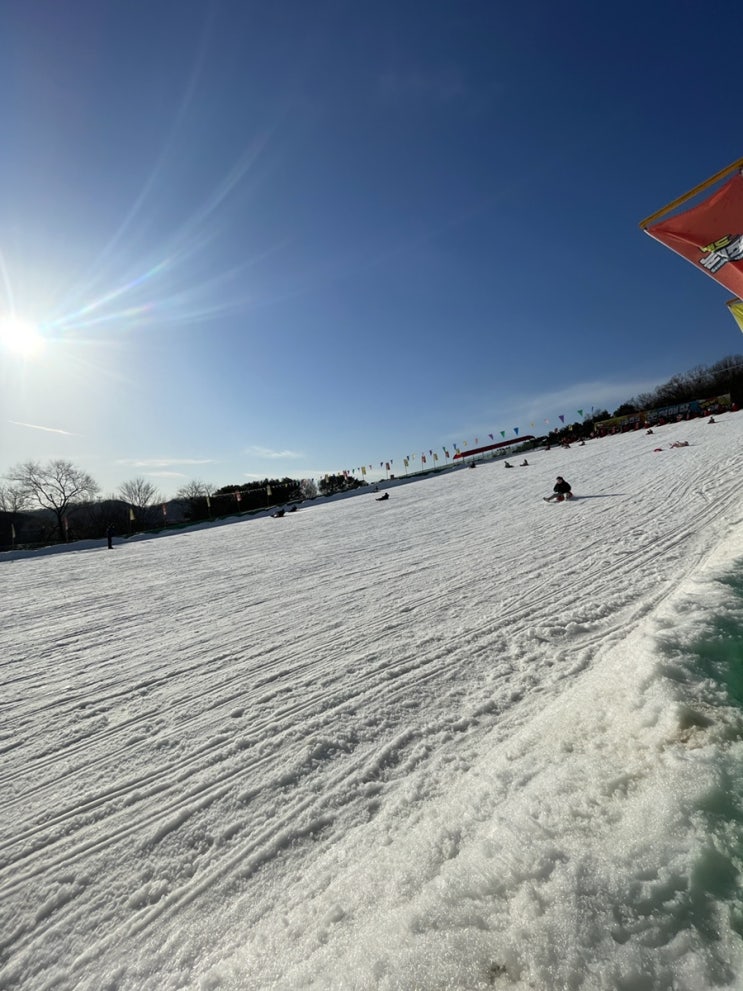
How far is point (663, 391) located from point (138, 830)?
282ft

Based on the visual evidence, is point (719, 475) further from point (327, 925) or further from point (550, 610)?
point (327, 925)

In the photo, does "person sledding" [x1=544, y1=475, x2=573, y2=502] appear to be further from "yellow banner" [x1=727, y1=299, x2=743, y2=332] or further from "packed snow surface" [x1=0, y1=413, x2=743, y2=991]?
"packed snow surface" [x1=0, y1=413, x2=743, y2=991]

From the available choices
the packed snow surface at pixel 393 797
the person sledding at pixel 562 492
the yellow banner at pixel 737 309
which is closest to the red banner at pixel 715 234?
the yellow banner at pixel 737 309

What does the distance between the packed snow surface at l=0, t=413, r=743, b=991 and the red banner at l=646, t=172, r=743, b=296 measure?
5.39m

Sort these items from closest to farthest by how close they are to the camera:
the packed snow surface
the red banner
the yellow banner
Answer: the packed snow surface < the red banner < the yellow banner

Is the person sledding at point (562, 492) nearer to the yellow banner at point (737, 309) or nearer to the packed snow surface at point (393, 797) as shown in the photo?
the yellow banner at point (737, 309)

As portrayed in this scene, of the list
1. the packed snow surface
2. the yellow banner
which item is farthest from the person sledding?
the packed snow surface

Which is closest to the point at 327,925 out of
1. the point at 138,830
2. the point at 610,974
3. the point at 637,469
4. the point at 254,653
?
the point at 610,974

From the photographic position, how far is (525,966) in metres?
1.45

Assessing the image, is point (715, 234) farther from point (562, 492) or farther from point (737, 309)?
point (562, 492)

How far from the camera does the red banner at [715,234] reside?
641 centimetres

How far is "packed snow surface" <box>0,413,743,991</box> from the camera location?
62.2 inches

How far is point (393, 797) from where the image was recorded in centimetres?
249

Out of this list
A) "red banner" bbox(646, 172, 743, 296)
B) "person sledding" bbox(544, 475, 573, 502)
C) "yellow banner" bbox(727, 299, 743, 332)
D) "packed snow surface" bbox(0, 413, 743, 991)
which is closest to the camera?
"packed snow surface" bbox(0, 413, 743, 991)
